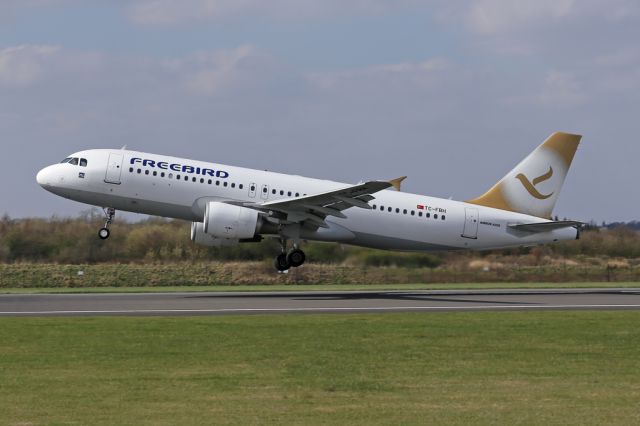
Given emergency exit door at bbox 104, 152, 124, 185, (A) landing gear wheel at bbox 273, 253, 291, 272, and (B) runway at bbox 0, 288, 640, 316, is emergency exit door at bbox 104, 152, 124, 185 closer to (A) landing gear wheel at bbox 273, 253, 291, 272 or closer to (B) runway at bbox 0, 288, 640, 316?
(B) runway at bbox 0, 288, 640, 316

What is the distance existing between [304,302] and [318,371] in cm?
1577

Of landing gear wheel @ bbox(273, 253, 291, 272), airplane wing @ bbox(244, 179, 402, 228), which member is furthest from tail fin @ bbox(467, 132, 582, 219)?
landing gear wheel @ bbox(273, 253, 291, 272)

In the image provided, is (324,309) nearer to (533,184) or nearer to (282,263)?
(282,263)

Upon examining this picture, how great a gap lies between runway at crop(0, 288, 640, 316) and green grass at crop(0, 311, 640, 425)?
3.65m

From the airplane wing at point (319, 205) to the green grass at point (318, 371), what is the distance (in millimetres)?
11424

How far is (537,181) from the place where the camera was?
144 ft

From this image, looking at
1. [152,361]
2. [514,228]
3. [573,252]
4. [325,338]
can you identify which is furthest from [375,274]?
[152,361]

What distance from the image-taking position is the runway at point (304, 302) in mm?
29562

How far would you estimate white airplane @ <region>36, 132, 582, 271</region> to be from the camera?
3772cm

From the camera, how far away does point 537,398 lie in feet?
49.8

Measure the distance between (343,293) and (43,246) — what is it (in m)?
20.5

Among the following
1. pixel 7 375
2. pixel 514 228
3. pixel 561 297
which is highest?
pixel 514 228

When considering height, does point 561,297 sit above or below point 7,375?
above

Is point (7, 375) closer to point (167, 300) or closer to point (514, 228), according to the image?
point (167, 300)
